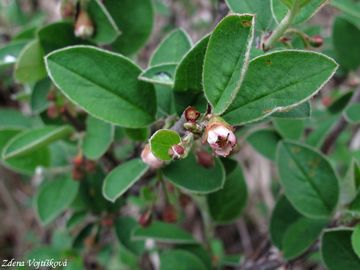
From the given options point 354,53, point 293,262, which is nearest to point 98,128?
point 293,262

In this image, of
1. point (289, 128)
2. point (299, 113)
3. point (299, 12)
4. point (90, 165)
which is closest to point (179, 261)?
point (90, 165)

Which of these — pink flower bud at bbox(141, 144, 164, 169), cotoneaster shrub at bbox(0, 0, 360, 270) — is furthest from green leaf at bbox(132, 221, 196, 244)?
pink flower bud at bbox(141, 144, 164, 169)

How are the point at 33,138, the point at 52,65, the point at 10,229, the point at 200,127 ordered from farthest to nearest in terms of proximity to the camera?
the point at 10,229
the point at 33,138
the point at 52,65
the point at 200,127

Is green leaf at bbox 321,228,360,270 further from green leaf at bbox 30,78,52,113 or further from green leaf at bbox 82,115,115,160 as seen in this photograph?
green leaf at bbox 30,78,52,113

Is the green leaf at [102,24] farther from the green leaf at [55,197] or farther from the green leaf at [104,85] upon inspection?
the green leaf at [55,197]

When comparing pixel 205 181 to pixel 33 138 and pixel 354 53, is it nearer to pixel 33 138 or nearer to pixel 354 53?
Answer: pixel 33 138

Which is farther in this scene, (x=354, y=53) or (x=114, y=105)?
(x=354, y=53)
